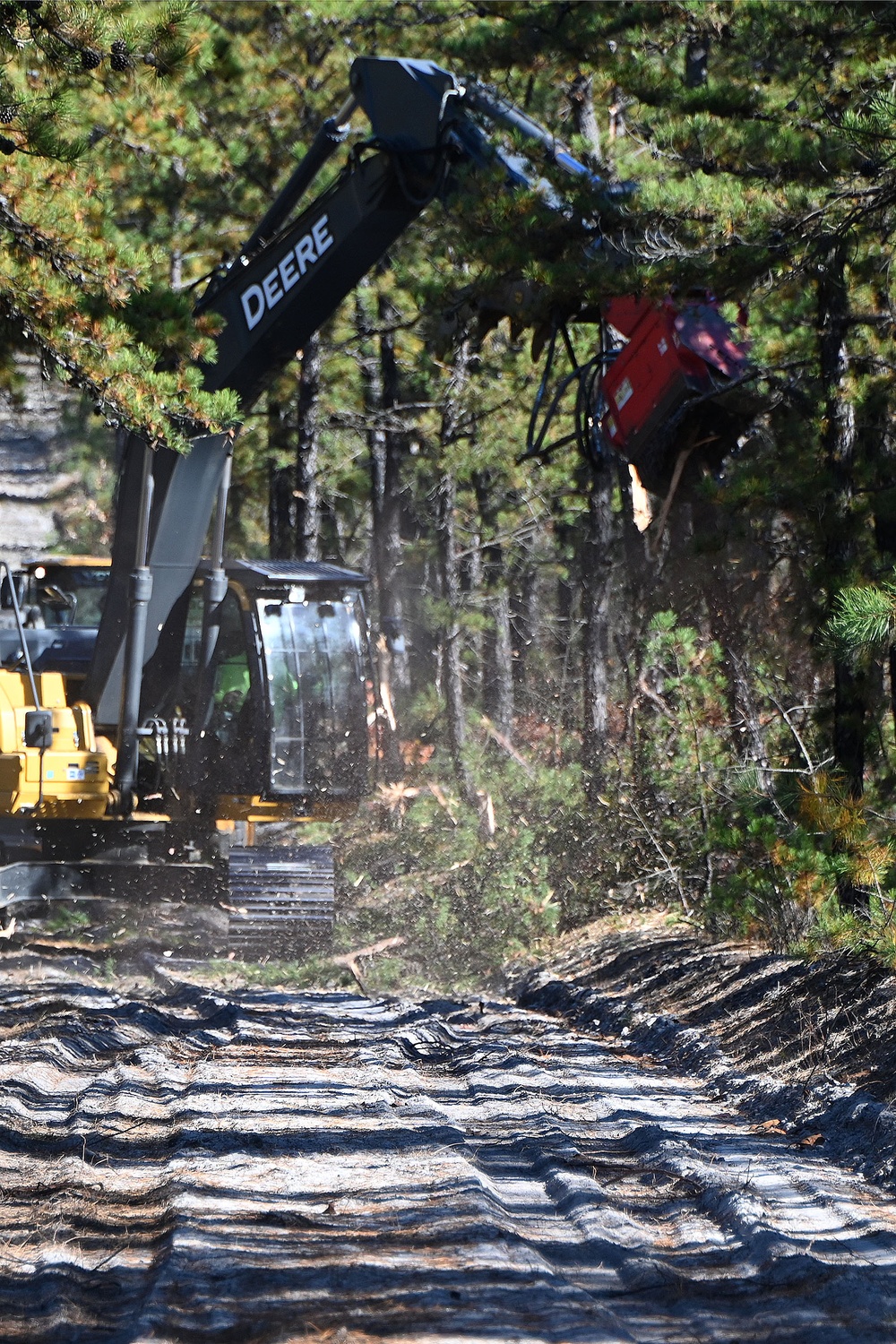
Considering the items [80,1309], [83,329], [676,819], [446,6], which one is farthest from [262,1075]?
[446,6]

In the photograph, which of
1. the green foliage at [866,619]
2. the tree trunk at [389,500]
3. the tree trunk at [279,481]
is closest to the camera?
the green foliage at [866,619]

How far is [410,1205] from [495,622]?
20.1m

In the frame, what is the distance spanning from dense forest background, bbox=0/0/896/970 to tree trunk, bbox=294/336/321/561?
17 cm

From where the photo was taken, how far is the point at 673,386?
24.2 ft

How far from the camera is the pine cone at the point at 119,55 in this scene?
19.6ft

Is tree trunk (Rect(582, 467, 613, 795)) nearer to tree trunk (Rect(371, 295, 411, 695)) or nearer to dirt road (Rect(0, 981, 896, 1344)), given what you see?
tree trunk (Rect(371, 295, 411, 695))

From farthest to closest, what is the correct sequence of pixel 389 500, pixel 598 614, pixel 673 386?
pixel 389 500, pixel 598 614, pixel 673 386

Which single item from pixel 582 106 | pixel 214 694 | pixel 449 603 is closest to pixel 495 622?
pixel 449 603

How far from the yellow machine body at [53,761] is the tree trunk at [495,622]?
8.41 m

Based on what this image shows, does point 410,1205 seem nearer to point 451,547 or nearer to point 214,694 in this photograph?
point 214,694

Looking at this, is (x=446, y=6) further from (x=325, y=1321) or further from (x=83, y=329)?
(x=325, y=1321)

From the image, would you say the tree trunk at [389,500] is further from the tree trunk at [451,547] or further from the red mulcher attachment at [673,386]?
the red mulcher attachment at [673,386]

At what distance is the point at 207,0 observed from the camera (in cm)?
1611

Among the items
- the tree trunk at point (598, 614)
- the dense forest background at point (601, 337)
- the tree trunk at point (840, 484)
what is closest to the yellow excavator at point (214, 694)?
the dense forest background at point (601, 337)
